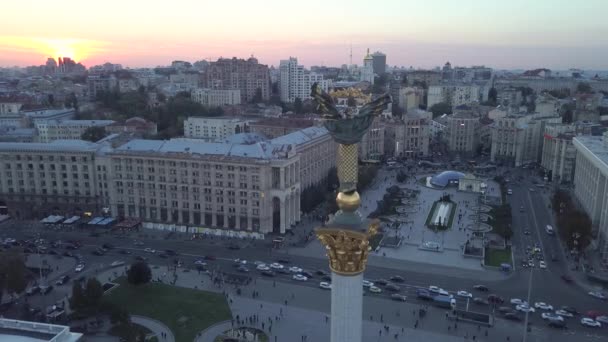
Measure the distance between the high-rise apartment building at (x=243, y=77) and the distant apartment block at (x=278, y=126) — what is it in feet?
224

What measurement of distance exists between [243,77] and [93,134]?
8048 centimetres

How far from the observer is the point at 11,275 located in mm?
34812

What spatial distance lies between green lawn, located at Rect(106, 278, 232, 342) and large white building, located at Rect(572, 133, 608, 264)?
3416cm

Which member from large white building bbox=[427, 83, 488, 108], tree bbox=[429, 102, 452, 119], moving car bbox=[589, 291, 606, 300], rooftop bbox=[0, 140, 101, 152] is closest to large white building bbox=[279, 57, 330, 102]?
large white building bbox=[427, 83, 488, 108]

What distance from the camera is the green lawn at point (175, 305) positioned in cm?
3459

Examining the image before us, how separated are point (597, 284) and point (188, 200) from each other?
128 feet

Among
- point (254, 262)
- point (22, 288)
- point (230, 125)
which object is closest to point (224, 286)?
point (254, 262)

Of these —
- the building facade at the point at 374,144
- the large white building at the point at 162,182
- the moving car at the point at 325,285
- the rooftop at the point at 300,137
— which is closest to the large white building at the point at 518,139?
the building facade at the point at 374,144

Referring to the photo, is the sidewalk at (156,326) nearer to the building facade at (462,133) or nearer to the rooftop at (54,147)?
the rooftop at (54,147)

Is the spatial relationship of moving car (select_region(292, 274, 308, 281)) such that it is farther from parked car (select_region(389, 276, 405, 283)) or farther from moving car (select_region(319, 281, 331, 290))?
parked car (select_region(389, 276, 405, 283))

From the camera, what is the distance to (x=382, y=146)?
96.5 meters

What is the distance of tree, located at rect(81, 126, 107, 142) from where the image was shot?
8422cm

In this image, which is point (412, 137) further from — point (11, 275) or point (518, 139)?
point (11, 275)

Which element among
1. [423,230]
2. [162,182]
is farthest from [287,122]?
[423,230]
